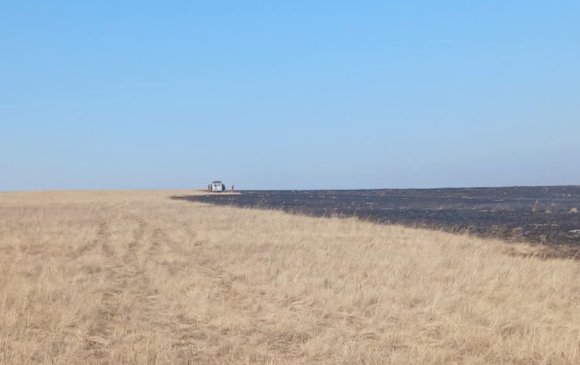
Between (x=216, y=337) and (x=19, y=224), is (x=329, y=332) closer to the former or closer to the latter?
(x=216, y=337)

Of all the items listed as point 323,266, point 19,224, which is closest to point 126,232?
point 19,224

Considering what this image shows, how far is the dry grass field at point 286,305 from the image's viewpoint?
848 cm

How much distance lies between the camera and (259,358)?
27.5 feet

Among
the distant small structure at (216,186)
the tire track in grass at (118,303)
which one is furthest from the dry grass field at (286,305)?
the distant small structure at (216,186)


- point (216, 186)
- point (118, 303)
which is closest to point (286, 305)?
point (118, 303)

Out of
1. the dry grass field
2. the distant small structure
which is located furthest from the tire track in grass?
the distant small structure

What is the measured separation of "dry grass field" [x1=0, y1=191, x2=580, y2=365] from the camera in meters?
8.48

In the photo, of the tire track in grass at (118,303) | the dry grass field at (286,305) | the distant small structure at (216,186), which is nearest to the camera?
the dry grass field at (286,305)

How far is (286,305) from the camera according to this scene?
11.7m

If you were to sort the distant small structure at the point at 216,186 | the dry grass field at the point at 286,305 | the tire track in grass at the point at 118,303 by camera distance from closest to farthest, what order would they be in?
the dry grass field at the point at 286,305
the tire track in grass at the point at 118,303
the distant small structure at the point at 216,186

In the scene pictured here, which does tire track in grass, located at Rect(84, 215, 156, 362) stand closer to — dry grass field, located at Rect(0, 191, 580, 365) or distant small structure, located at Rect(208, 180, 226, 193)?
dry grass field, located at Rect(0, 191, 580, 365)

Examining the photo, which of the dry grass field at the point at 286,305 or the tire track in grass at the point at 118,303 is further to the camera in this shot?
the tire track in grass at the point at 118,303

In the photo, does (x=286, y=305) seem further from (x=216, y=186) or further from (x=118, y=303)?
(x=216, y=186)

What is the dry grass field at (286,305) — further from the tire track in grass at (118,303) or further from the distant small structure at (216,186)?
the distant small structure at (216,186)
